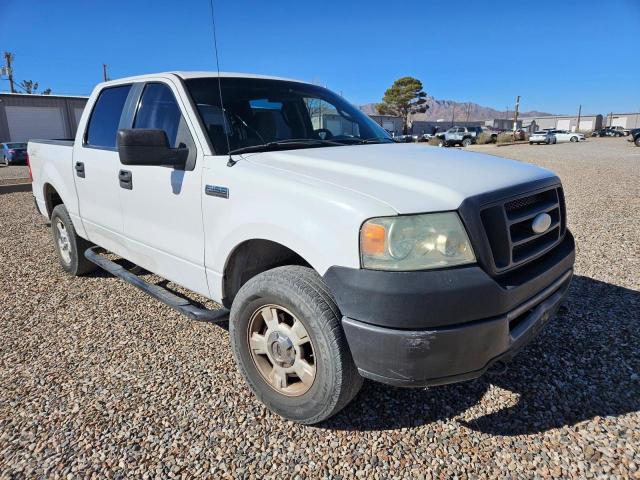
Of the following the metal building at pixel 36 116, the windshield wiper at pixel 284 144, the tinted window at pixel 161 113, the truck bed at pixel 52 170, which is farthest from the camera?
the metal building at pixel 36 116

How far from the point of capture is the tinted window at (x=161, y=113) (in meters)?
2.97

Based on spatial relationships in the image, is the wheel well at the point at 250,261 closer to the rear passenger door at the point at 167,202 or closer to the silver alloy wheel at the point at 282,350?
the rear passenger door at the point at 167,202

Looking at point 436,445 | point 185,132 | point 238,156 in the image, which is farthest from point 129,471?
point 185,132

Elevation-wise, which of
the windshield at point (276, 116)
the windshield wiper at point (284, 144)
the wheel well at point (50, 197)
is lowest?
the wheel well at point (50, 197)

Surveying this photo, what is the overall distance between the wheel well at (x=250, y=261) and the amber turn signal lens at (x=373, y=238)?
2.49 ft

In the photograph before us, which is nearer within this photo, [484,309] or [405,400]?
[484,309]

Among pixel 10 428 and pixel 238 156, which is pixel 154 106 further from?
pixel 10 428

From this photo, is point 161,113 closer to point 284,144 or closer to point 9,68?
point 284,144

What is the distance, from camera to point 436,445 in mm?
2273

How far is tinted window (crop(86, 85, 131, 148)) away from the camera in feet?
12.0

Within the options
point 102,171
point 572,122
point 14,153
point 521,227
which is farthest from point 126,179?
point 572,122

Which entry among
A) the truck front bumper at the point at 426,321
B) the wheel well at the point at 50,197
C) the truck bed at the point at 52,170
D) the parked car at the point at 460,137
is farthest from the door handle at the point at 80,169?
the parked car at the point at 460,137

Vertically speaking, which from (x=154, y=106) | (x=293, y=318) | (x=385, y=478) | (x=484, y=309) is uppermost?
(x=154, y=106)

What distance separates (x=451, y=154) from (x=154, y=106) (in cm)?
219
